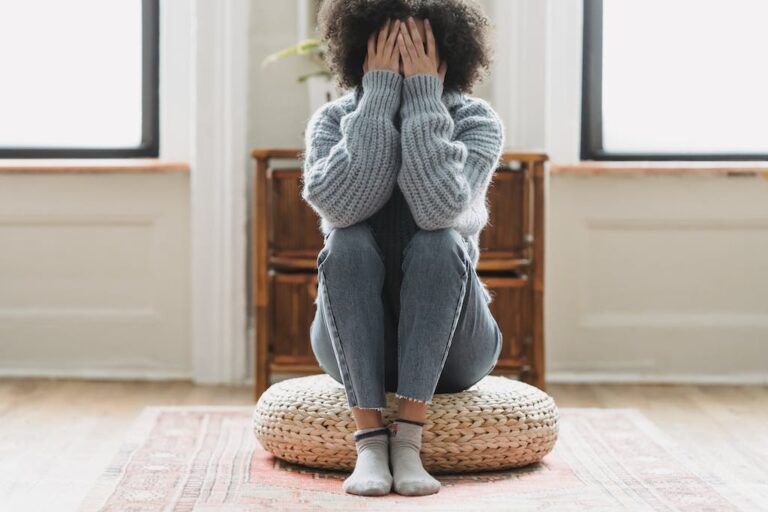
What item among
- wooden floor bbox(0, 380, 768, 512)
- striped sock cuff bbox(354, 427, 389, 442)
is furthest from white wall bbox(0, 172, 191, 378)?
striped sock cuff bbox(354, 427, 389, 442)

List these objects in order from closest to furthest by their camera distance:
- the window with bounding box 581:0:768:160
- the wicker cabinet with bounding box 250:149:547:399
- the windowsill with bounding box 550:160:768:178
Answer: the wicker cabinet with bounding box 250:149:547:399, the windowsill with bounding box 550:160:768:178, the window with bounding box 581:0:768:160

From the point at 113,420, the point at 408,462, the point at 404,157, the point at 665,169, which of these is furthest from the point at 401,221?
the point at 665,169

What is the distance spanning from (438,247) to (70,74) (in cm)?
194

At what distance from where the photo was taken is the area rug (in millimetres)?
1815

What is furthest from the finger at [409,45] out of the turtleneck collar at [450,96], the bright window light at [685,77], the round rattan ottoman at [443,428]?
the bright window light at [685,77]

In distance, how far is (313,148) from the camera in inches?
82.0

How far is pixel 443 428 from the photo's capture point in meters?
2.00

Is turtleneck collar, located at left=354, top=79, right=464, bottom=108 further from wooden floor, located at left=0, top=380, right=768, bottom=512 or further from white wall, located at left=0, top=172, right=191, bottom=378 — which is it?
white wall, located at left=0, top=172, right=191, bottom=378

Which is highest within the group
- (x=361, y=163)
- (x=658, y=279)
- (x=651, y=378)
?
(x=361, y=163)

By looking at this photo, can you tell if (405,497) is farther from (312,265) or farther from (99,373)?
(99,373)

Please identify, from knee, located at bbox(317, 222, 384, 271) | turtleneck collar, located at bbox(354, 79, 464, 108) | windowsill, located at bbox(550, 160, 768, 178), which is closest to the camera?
knee, located at bbox(317, 222, 384, 271)

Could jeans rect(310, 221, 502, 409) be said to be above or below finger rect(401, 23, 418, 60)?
below

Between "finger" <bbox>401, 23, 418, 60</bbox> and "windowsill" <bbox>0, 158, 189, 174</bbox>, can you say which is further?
"windowsill" <bbox>0, 158, 189, 174</bbox>

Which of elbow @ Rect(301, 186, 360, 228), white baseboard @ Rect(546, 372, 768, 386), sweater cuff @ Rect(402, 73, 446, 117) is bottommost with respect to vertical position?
white baseboard @ Rect(546, 372, 768, 386)
